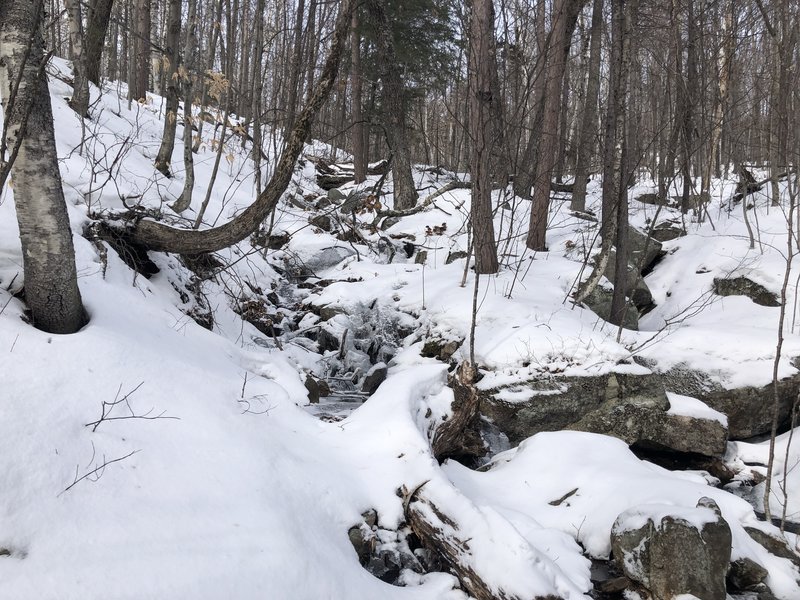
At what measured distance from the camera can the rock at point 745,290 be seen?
25.1 ft

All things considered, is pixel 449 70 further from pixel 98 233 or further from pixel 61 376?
pixel 61 376

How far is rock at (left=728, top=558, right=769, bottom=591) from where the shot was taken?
343cm

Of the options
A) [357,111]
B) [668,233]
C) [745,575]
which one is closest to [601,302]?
[668,233]

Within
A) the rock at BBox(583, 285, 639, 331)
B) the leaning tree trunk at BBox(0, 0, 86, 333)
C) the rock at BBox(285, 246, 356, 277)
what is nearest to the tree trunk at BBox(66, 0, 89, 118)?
the rock at BBox(285, 246, 356, 277)

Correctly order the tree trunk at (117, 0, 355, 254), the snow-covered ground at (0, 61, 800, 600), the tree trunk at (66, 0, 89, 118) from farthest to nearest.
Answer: the tree trunk at (66, 0, 89, 118)
the tree trunk at (117, 0, 355, 254)
the snow-covered ground at (0, 61, 800, 600)

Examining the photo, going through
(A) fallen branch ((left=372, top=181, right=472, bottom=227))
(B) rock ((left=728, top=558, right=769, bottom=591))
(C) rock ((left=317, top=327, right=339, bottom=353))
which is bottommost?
(B) rock ((left=728, top=558, right=769, bottom=591))

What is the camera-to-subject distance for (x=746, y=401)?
5.70m

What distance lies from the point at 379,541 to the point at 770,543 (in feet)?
9.54

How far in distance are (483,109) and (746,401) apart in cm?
465

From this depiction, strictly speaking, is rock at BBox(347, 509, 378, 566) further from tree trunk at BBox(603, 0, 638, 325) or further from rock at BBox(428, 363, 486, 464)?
tree trunk at BBox(603, 0, 638, 325)

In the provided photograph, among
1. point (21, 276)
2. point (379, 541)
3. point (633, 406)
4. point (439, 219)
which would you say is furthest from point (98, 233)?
point (439, 219)

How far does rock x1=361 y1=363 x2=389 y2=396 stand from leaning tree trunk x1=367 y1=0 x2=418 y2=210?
6.28 meters

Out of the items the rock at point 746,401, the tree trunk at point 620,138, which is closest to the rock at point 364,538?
the rock at point 746,401

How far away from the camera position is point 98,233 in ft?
15.7
